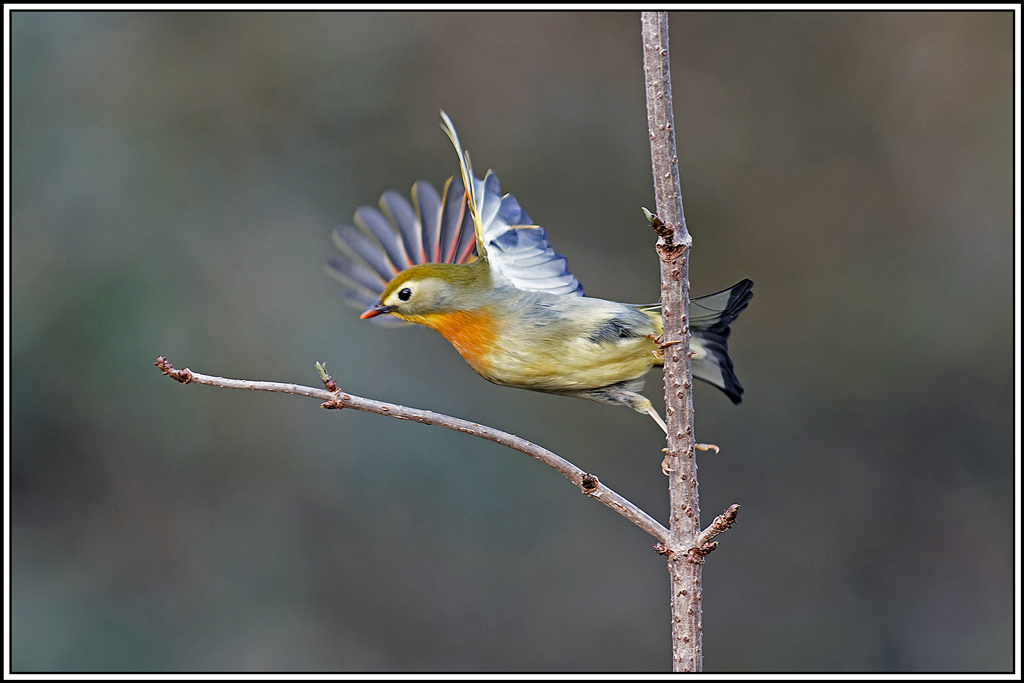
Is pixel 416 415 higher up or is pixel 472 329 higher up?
pixel 472 329

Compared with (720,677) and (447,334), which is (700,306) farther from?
(720,677)

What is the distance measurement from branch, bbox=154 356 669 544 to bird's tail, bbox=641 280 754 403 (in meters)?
0.81

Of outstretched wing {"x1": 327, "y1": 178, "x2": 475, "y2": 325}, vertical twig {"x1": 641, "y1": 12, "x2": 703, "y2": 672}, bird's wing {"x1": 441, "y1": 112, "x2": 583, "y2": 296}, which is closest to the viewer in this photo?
vertical twig {"x1": 641, "y1": 12, "x2": 703, "y2": 672}

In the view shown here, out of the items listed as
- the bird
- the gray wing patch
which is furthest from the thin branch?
the gray wing patch

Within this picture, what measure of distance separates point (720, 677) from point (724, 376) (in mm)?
1315

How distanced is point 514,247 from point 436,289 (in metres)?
0.28

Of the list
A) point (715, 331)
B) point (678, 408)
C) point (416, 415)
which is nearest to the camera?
point (416, 415)

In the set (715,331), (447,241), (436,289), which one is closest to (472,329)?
(436,289)

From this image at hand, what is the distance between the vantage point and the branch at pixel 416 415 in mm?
1737

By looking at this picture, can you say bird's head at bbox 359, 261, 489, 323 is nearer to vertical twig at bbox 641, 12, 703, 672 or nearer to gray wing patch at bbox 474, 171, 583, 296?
gray wing patch at bbox 474, 171, 583, 296

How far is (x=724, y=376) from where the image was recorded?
3.06m

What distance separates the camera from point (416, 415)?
1.83 metres

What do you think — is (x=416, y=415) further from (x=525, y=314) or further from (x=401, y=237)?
(x=401, y=237)

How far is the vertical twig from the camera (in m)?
1.85
